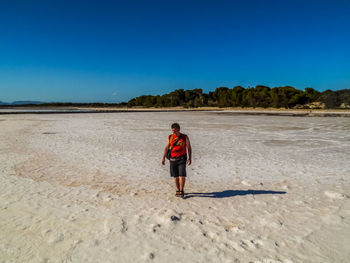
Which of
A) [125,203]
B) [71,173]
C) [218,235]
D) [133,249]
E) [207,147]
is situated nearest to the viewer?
[133,249]

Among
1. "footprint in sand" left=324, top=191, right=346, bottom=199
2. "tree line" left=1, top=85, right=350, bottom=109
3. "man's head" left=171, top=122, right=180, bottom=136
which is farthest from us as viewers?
"tree line" left=1, top=85, right=350, bottom=109

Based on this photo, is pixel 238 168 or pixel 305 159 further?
pixel 305 159

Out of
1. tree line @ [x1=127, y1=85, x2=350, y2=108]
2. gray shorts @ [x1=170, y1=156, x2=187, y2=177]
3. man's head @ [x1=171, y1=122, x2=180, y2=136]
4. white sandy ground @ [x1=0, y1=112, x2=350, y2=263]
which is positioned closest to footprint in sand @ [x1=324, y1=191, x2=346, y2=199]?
white sandy ground @ [x1=0, y1=112, x2=350, y2=263]

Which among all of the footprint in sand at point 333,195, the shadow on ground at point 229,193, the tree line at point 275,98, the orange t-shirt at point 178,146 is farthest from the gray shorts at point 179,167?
the tree line at point 275,98

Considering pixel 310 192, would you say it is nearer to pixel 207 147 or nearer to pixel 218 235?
pixel 218 235

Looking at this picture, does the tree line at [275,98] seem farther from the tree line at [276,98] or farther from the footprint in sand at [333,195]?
the footprint in sand at [333,195]

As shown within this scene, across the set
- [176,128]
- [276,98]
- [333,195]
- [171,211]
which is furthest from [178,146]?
[276,98]

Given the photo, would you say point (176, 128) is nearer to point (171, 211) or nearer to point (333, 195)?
point (171, 211)

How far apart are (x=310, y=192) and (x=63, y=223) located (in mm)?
5328

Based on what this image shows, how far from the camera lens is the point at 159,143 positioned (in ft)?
43.0

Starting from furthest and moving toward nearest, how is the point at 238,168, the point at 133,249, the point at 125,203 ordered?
1. the point at 238,168
2. the point at 125,203
3. the point at 133,249

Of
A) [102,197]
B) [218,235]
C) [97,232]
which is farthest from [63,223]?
[218,235]

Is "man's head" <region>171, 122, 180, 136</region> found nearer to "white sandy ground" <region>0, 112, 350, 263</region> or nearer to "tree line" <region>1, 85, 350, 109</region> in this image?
"white sandy ground" <region>0, 112, 350, 263</region>

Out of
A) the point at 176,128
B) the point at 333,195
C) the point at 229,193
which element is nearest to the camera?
the point at 176,128
